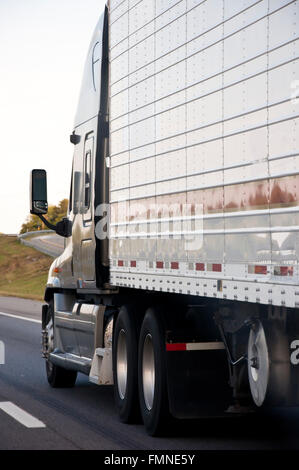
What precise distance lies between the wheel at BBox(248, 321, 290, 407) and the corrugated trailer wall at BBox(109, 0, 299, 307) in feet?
1.24

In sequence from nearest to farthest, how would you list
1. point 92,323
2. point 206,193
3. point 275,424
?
point 206,193 → point 275,424 → point 92,323

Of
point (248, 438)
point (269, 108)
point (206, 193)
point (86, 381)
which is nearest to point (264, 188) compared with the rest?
point (269, 108)

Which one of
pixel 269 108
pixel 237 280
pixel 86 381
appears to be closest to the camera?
pixel 269 108

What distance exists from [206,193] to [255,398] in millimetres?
1660

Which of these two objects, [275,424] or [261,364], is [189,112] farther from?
[275,424]

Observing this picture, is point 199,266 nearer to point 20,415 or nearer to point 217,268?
point 217,268

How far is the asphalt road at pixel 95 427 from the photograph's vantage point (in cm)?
914

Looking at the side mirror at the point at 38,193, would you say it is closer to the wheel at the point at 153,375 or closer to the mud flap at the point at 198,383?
the wheel at the point at 153,375

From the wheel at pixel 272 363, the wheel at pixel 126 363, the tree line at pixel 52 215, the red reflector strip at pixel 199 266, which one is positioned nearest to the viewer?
the wheel at pixel 272 363

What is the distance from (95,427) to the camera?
33.6ft

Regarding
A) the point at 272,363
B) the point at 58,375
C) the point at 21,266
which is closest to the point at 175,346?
the point at 272,363

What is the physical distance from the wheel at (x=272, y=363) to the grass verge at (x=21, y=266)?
42.6 metres

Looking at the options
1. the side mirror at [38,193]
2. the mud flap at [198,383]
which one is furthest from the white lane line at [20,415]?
the side mirror at [38,193]

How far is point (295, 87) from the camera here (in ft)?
22.3
